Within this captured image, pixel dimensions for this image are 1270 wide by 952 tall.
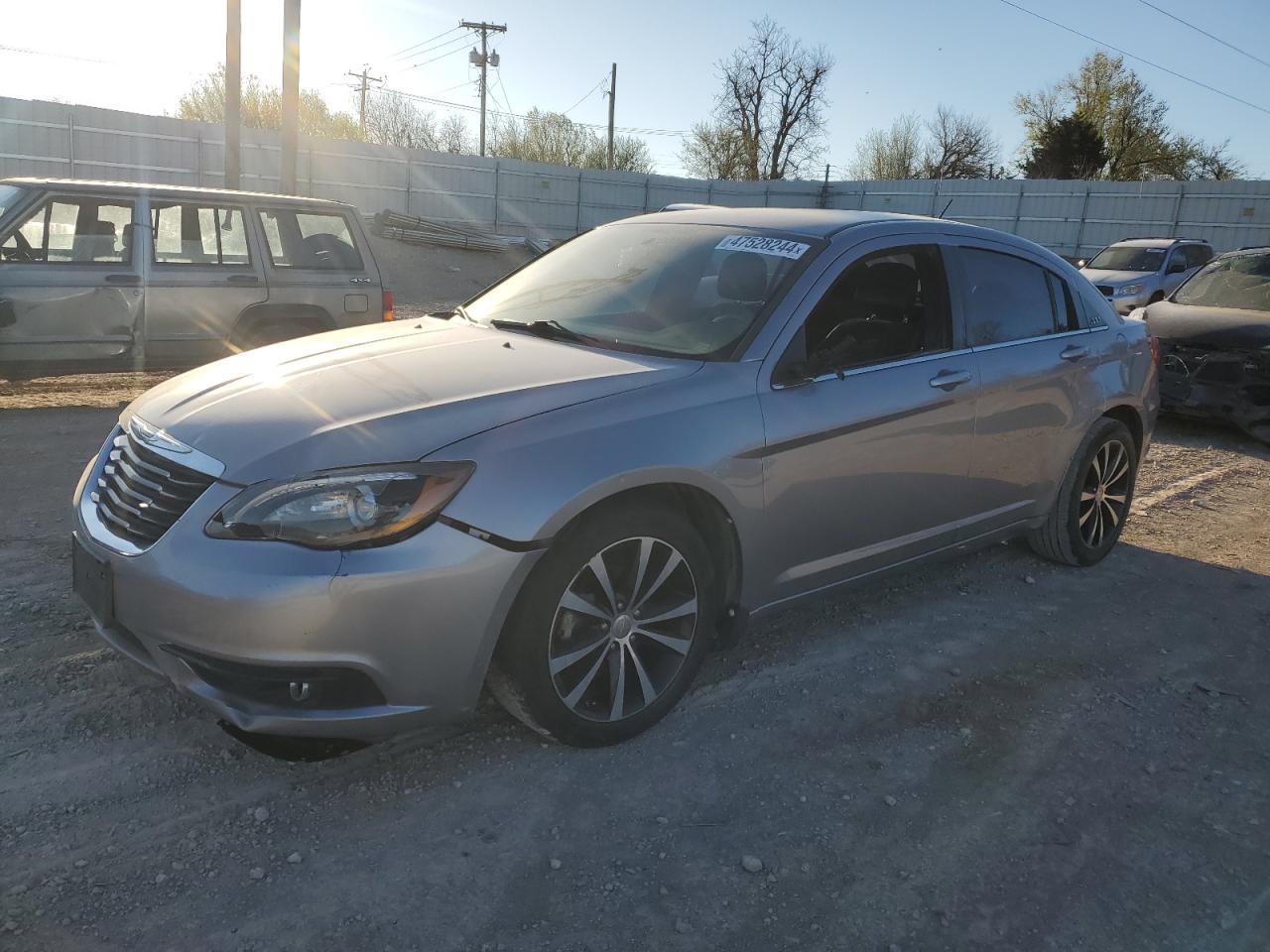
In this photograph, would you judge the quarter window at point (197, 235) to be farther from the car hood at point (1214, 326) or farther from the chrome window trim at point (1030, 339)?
the car hood at point (1214, 326)

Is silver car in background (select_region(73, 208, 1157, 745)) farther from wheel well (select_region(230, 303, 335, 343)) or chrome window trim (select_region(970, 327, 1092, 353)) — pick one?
wheel well (select_region(230, 303, 335, 343))

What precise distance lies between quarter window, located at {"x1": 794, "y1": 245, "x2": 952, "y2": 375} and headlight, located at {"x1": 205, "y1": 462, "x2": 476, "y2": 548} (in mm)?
1532

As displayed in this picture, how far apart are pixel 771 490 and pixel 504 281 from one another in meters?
1.89

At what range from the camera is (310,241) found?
805 centimetres

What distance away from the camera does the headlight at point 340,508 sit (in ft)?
8.43

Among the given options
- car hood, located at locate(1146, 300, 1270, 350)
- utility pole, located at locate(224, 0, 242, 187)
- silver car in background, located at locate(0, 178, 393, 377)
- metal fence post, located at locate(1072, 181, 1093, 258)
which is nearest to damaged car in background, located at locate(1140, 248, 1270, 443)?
car hood, located at locate(1146, 300, 1270, 350)

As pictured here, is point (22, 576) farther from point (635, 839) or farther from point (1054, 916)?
point (1054, 916)

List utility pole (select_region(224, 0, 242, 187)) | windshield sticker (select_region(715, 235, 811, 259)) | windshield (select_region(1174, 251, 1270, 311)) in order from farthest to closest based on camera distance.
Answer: utility pole (select_region(224, 0, 242, 187)), windshield (select_region(1174, 251, 1270, 311)), windshield sticker (select_region(715, 235, 811, 259))

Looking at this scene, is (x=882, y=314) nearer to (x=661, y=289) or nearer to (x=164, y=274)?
(x=661, y=289)

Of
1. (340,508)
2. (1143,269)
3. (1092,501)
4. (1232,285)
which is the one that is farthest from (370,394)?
(1143,269)

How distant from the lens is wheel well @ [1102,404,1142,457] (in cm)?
508

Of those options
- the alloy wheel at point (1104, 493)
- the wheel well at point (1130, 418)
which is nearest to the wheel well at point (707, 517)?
the alloy wheel at point (1104, 493)

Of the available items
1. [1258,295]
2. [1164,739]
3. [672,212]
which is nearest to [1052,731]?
[1164,739]

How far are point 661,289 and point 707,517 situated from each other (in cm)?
106
